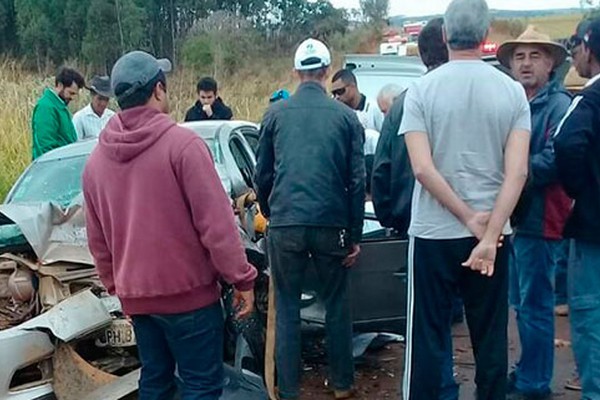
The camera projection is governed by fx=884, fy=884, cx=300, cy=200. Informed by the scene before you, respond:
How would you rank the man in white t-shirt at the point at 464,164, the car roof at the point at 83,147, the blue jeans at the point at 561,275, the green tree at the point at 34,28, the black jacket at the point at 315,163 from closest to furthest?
the man in white t-shirt at the point at 464,164 < the black jacket at the point at 315,163 < the blue jeans at the point at 561,275 < the car roof at the point at 83,147 < the green tree at the point at 34,28

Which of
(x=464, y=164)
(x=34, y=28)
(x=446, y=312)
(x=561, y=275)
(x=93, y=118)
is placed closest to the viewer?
(x=464, y=164)

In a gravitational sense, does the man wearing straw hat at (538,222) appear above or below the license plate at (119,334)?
above

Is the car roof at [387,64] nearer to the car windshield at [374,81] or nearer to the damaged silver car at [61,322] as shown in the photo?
the car windshield at [374,81]

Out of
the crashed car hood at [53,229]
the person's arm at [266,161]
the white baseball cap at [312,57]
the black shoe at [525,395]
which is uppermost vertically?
the white baseball cap at [312,57]

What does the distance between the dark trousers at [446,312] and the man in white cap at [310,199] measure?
1.02 meters

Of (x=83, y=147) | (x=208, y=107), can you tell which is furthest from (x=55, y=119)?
(x=208, y=107)

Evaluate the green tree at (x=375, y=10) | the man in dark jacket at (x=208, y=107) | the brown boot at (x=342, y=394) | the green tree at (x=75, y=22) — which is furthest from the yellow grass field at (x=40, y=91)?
the green tree at (x=375, y=10)

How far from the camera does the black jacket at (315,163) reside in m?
4.91

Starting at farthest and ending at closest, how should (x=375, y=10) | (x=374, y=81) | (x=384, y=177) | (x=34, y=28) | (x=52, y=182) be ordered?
(x=375, y=10), (x=34, y=28), (x=374, y=81), (x=52, y=182), (x=384, y=177)

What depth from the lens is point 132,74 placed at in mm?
3740

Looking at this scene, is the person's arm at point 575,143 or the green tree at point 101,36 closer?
the person's arm at point 575,143

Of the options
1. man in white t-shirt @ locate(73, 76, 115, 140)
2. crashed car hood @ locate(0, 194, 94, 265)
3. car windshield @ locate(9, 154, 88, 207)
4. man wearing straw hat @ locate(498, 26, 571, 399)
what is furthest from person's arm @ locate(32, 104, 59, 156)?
man wearing straw hat @ locate(498, 26, 571, 399)

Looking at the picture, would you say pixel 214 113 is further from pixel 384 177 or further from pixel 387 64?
pixel 384 177

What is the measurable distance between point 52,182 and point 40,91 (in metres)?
8.47
